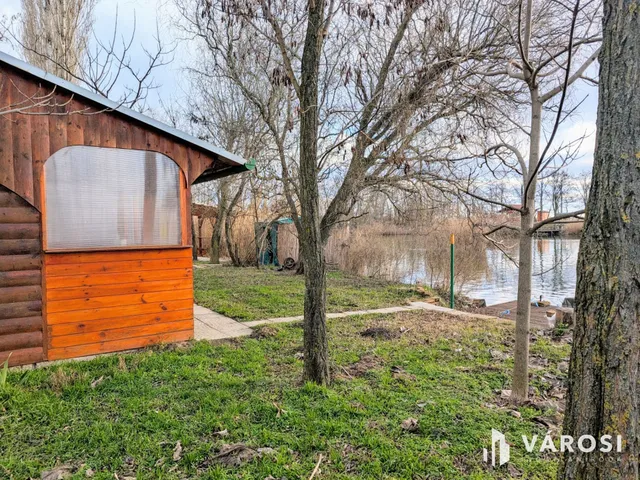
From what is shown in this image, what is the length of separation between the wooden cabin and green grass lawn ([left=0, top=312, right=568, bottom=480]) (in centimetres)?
47

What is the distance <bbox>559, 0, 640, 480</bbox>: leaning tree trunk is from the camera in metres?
1.46

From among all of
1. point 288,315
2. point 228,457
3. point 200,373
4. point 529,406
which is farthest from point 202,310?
point 529,406

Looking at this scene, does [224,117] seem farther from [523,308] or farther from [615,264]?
[615,264]

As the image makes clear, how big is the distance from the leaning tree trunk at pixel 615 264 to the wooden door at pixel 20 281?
15.3 ft

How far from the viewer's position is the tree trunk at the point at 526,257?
295 centimetres

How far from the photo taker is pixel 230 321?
6.15 m

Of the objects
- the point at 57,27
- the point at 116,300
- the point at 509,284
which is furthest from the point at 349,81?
the point at 509,284

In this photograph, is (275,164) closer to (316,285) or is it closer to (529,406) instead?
(316,285)

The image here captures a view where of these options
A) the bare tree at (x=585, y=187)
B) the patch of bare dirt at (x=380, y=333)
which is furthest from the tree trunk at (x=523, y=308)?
the patch of bare dirt at (x=380, y=333)

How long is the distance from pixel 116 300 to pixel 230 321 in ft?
6.34

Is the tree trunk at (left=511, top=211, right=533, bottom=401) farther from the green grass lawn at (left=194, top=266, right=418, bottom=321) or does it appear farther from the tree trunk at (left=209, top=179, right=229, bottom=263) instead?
the tree trunk at (left=209, top=179, right=229, bottom=263)

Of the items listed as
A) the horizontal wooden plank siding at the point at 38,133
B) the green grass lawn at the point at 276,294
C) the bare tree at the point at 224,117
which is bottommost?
the green grass lawn at the point at 276,294

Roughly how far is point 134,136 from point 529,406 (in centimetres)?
474

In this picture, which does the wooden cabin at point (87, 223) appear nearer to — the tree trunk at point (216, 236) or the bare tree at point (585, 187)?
the bare tree at point (585, 187)
